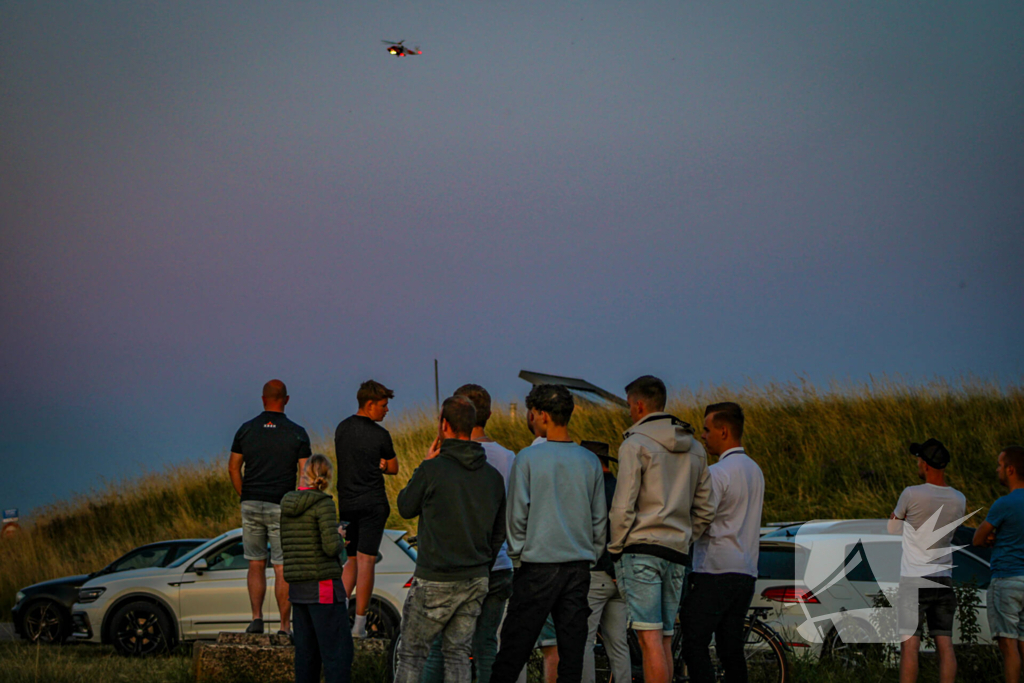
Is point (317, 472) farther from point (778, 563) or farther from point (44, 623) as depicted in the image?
point (44, 623)

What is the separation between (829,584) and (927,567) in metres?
2.04

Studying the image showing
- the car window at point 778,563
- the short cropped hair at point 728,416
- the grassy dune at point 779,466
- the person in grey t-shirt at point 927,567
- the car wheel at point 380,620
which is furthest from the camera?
the grassy dune at point 779,466

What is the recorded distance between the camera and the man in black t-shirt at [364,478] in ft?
25.3

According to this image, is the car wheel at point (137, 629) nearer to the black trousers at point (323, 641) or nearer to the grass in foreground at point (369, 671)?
the grass in foreground at point (369, 671)

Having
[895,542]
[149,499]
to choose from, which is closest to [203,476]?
[149,499]

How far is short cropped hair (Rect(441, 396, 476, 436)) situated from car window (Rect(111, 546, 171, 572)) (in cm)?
878

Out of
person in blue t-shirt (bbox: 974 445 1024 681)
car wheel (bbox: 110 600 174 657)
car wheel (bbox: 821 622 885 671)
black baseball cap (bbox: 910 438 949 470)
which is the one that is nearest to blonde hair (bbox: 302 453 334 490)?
black baseball cap (bbox: 910 438 949 470)

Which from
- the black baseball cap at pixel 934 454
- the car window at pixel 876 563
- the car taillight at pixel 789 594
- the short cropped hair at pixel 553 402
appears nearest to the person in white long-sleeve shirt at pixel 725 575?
the short cropped hair at pixel 553 402

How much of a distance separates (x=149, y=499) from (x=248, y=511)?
63.0 feet

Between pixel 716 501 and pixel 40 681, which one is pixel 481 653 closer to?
pixel 716 501

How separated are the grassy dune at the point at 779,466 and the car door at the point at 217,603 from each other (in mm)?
6776

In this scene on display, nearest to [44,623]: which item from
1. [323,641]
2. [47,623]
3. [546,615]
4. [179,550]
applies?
[47,623]

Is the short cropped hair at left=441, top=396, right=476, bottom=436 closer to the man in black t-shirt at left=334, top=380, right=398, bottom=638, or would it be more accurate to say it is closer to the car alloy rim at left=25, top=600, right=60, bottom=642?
the man in black t-shirt at left=334, top=380, right=398, bottom=638

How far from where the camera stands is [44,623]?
12844 millimetres
